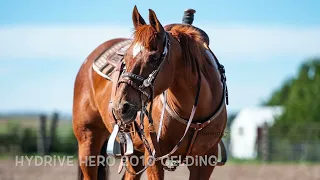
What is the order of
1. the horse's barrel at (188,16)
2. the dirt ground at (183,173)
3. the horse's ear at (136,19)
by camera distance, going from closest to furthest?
1. the horse's ear at (136,19)
2. the horse's barrel at (188,16)
3. the dirt ground at (183,173)

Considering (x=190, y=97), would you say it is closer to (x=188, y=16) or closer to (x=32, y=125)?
(x=188, y=16)

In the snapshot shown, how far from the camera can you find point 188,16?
21.4 ft

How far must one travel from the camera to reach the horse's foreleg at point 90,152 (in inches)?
290

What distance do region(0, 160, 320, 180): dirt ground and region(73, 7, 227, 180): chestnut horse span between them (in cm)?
459

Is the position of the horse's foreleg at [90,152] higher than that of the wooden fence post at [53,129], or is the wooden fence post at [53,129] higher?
the horse's foreleg at [90,152]

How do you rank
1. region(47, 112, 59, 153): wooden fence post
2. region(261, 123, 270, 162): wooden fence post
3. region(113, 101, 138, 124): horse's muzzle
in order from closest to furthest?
region(113, 101, 138, 124): horse's muzzle < region(47, 112, 59, 153): wooden fence post < region(261, 123, 270, 162): wooden fence post

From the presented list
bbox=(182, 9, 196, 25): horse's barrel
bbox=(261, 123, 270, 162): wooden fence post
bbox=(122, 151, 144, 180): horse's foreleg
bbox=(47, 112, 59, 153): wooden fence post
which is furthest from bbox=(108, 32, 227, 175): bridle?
bbox=(261, 123, 270, 162): wooden fence post

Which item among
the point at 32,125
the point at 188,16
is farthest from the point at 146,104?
the point at 32,125

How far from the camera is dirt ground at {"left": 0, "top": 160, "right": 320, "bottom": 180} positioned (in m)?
10.9

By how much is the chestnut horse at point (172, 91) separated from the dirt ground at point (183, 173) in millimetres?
4590

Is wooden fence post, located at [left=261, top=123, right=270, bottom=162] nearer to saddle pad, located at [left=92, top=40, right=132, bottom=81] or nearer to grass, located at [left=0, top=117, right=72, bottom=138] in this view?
grass, located at [left=0, top=117, right=72, bottom=138]

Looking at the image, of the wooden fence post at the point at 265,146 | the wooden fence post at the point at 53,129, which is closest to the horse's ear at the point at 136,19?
the wooden fence post at the point at 53,129

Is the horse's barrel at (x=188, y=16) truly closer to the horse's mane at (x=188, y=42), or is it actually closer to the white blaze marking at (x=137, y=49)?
the horse's mane at (x=188, y=42)

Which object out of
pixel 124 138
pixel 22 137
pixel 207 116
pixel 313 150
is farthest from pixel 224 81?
pixel 313 150
